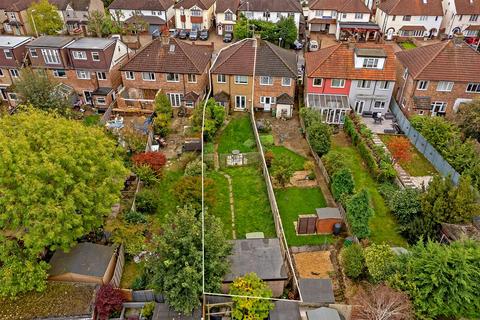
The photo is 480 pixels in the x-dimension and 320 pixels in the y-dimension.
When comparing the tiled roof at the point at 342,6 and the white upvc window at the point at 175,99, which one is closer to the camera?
the white upvc window at the point at 175,99

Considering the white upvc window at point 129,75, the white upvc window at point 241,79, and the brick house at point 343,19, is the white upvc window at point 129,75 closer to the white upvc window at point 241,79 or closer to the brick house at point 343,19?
the white upvc window at point 241,79

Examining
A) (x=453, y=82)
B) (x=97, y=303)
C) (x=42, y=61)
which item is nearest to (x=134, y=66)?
(x=42, y=61)

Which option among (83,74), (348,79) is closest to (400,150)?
(348,79)

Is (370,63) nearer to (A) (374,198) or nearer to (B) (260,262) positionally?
(A) (374,198)

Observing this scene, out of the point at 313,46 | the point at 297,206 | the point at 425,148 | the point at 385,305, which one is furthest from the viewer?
the point at 313,46

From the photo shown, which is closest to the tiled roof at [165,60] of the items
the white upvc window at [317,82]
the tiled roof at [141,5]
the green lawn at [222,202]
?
the white upvc window at [317,82]

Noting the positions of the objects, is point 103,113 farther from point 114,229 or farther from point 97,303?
point 97,303
